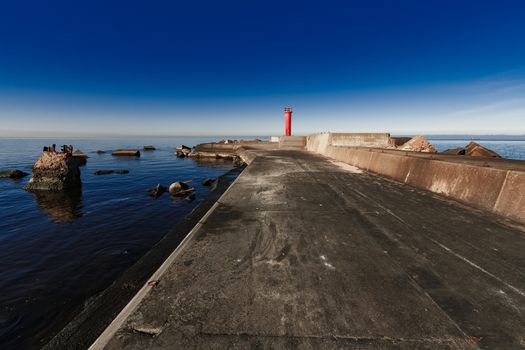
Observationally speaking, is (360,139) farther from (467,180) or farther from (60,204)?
(60,204)

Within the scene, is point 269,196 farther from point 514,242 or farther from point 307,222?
point 514,242

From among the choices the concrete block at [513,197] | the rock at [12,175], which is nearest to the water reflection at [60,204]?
the rock at [12,175]

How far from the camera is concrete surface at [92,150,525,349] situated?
1.86 metres

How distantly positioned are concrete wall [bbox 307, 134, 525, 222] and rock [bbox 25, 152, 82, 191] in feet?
63.6

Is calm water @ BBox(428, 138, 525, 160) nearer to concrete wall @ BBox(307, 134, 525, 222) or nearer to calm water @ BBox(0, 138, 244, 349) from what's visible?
concrete wall @ BBox(307, 134, 525, 222)

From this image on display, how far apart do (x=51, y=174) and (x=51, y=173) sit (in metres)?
0.07

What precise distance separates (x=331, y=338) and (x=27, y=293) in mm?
6630

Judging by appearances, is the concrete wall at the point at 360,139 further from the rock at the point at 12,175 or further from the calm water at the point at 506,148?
the rock at the point at 12,175

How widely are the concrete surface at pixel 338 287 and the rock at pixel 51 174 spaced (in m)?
16.1

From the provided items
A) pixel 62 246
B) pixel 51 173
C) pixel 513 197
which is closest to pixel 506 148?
pixel 513 197

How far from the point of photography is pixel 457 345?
1.79m

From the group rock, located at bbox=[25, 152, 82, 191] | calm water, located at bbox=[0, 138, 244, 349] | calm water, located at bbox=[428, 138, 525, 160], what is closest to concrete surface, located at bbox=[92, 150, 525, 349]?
calm water, located at bbox=[0, 138, 244, 349]

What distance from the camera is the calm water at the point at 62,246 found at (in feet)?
14.2

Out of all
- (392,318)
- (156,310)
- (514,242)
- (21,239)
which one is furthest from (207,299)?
(21,239)
